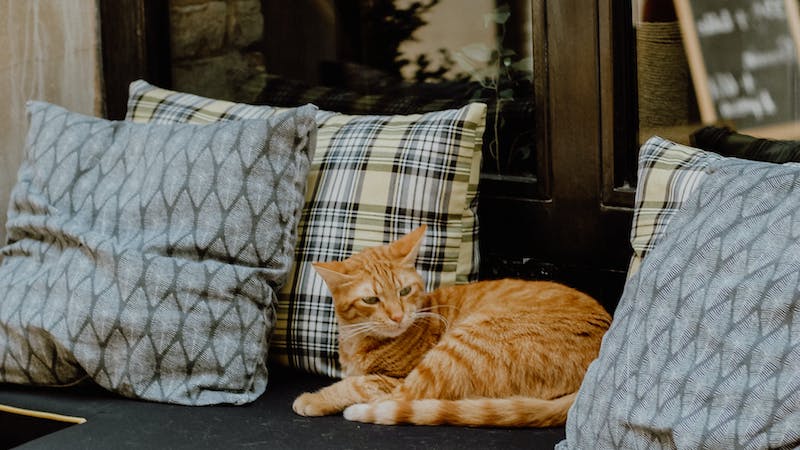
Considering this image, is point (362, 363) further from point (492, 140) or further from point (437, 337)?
point (492, 140)

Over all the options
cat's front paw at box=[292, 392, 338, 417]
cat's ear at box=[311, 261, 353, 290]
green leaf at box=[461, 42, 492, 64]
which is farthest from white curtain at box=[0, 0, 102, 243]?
cat's front paw at box=[292, 392, 338, 417]

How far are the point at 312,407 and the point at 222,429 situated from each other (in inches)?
6.5

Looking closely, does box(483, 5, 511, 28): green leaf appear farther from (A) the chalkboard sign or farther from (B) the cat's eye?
(B) the cat's eye

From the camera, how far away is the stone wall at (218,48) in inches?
112

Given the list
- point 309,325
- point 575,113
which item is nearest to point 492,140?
point 575,113

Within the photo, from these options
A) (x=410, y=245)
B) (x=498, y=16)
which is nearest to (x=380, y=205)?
(x=410, y=245)

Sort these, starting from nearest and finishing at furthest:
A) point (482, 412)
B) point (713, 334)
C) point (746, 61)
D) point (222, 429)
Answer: point (713, 334)
point (482, 412)
point (222, 429)
point (746, 61)

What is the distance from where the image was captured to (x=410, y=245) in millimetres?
2102

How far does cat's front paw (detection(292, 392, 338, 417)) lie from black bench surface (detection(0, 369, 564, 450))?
0.05 feet

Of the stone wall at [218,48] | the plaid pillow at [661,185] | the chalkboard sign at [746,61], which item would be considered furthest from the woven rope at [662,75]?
the stone wall at [218,48]

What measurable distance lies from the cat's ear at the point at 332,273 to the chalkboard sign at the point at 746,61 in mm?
764

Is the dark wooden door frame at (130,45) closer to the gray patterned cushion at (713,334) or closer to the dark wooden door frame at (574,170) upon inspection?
the dark wooden door frame at (574,170)

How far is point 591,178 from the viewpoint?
224 centimetres

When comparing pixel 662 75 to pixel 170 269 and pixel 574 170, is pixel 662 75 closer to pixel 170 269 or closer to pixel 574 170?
pixel 574 170
